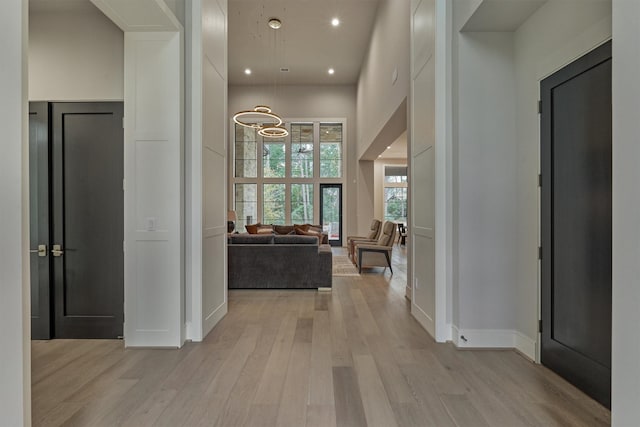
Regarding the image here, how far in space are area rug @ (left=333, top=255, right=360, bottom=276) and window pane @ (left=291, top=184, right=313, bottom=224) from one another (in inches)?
117

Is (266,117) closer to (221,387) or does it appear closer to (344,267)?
(344,267)

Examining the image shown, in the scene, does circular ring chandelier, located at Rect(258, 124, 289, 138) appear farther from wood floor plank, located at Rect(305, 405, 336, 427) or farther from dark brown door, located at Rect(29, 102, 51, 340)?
wood floor plank, located at Rect(305, 405, 336, 427)

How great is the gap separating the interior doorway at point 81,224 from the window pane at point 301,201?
8061 mm

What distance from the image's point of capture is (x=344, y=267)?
7094 mm

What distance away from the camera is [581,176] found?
7.39 ft

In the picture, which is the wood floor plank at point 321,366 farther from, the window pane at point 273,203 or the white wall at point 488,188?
the window pane at point 273,203

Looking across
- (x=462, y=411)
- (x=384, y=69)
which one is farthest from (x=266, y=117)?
(x=462, y=411)

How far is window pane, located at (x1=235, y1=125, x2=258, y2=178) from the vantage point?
11109 millimetres

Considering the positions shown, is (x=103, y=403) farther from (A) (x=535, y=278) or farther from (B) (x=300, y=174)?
(B) (x=300, y=174)

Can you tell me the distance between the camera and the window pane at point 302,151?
11.1 metres
